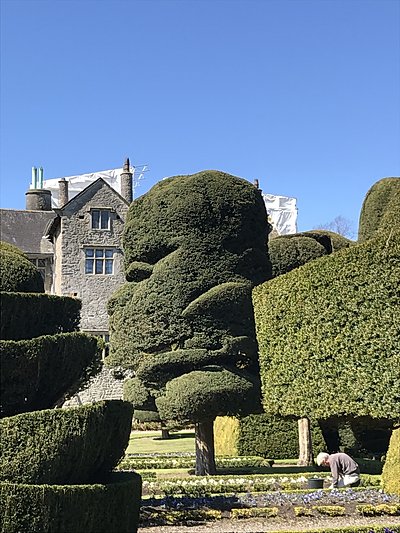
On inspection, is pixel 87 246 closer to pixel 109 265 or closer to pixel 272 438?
pixel 109 265

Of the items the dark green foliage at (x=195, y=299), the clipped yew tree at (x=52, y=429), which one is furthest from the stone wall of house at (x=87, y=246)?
the clipped yew tree at (x=52, y=429)

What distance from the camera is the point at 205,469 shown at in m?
16.8

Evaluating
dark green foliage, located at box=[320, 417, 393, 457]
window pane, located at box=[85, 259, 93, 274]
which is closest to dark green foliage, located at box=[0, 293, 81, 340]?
dark green foliage, located at box=[320, 417, 393, 457]

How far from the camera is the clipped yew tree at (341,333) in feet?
40.8

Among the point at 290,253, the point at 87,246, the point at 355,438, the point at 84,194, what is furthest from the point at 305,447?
the point at 84,194

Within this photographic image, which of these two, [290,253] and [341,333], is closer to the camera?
[341,333]

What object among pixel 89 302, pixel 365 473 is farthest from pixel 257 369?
pixel 89 302

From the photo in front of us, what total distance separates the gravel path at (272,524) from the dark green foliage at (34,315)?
Result: 325cm

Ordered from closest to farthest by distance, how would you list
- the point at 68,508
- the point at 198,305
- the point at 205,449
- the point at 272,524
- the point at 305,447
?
the point at 68,508
the point at 272,524
the point at 198,305
the point at 205,449
the point at 305,447

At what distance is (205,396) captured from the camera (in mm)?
15680

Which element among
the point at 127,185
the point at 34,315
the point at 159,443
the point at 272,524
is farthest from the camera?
the point at 127,185

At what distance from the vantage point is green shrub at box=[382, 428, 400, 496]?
12.9 meters

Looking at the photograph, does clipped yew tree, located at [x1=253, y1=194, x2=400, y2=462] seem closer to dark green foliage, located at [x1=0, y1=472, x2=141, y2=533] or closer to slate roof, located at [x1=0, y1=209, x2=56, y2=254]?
dark green foliage, located at [x1=0, y1=472, x2=141, y2=533]

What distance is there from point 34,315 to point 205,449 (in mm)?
8923
